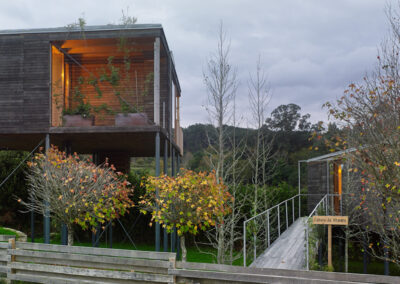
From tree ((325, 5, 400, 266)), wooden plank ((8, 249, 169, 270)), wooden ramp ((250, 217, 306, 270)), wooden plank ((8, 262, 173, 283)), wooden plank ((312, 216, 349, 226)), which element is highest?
tree ((325, 5, 400, 266))

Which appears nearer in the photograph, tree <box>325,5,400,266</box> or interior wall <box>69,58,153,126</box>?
tree <box>325,5,400,266</box>

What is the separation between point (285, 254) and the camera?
9.39 meters

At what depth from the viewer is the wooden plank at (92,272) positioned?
5.30 meters

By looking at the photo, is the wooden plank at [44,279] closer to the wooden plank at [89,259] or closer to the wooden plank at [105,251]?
the wooden plank at [89,259]

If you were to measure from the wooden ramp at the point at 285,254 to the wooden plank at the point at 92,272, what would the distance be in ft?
11.5

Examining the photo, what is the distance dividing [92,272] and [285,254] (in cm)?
505

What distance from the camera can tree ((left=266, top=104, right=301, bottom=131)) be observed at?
34566 millimetres

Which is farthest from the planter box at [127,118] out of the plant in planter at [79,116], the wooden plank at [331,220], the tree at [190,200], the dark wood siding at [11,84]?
the wooden plank at [331,220]

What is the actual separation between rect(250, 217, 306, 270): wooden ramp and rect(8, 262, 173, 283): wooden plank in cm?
352

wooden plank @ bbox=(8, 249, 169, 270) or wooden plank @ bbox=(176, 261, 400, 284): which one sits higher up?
wooden plank @ bbox=(176, 261, 400, 284)

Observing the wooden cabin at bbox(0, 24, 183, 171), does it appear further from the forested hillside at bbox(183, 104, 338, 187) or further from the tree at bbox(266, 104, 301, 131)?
the tree at bbox(266, 104, 301, 131)

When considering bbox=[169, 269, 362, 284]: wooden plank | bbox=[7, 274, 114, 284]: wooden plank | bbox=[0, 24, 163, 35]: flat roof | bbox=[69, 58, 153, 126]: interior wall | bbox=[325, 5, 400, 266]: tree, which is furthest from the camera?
bbox=[69, 58, 153, 126]: interior wall

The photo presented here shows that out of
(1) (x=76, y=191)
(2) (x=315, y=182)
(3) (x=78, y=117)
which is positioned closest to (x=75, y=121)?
(3) (x=78, y=117)

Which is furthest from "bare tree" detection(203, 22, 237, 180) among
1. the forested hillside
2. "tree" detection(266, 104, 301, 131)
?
"tree" detection(266, 104, 301, 131)
